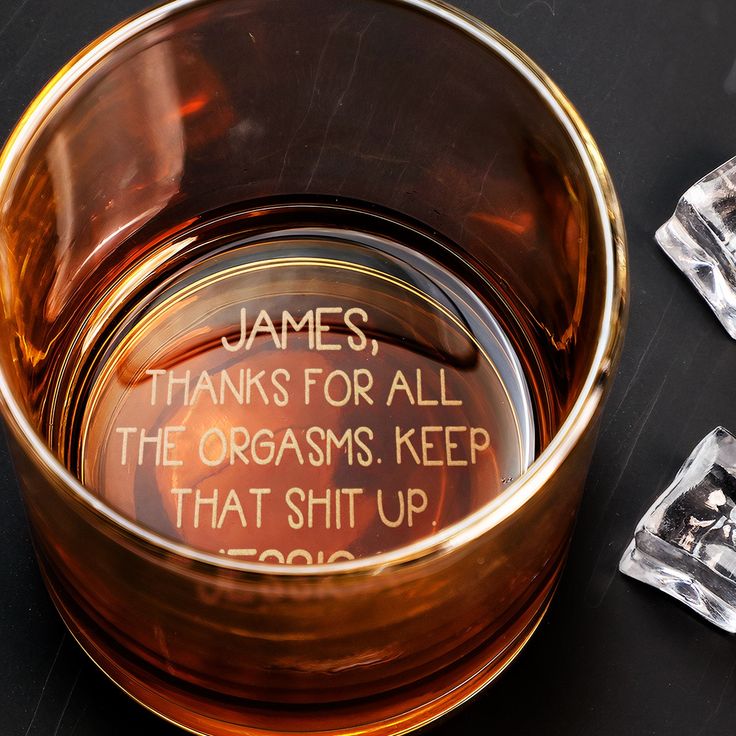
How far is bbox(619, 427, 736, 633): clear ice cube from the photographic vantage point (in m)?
0.53

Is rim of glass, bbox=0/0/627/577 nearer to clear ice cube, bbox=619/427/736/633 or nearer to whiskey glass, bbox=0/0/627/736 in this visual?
whiskey glass, bbox=0/0/627/736

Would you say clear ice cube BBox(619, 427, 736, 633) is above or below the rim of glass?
below

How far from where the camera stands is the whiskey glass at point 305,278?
41 cm

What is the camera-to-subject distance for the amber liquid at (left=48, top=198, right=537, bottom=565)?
52 centimetres

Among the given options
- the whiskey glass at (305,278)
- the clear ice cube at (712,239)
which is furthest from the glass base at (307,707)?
the clear ice cube at (712,239)

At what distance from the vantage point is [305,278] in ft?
1.92

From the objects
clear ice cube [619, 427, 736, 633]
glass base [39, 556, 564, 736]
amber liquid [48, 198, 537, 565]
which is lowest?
glass base [39, 556, 564, 736]

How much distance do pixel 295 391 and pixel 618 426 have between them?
13 centimetres

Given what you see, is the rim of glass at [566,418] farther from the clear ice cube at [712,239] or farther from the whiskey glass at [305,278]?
the clear ice cube at [712,239]

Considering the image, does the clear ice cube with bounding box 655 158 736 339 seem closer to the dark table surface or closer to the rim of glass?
the dark table surface

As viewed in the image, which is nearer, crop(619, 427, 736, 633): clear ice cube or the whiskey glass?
the whiskey glass

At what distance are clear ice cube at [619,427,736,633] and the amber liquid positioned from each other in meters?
0.06

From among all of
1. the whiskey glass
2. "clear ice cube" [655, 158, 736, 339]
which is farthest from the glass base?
"clear ice cube" [655, 158, 736, 339]

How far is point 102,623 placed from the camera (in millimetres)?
461
